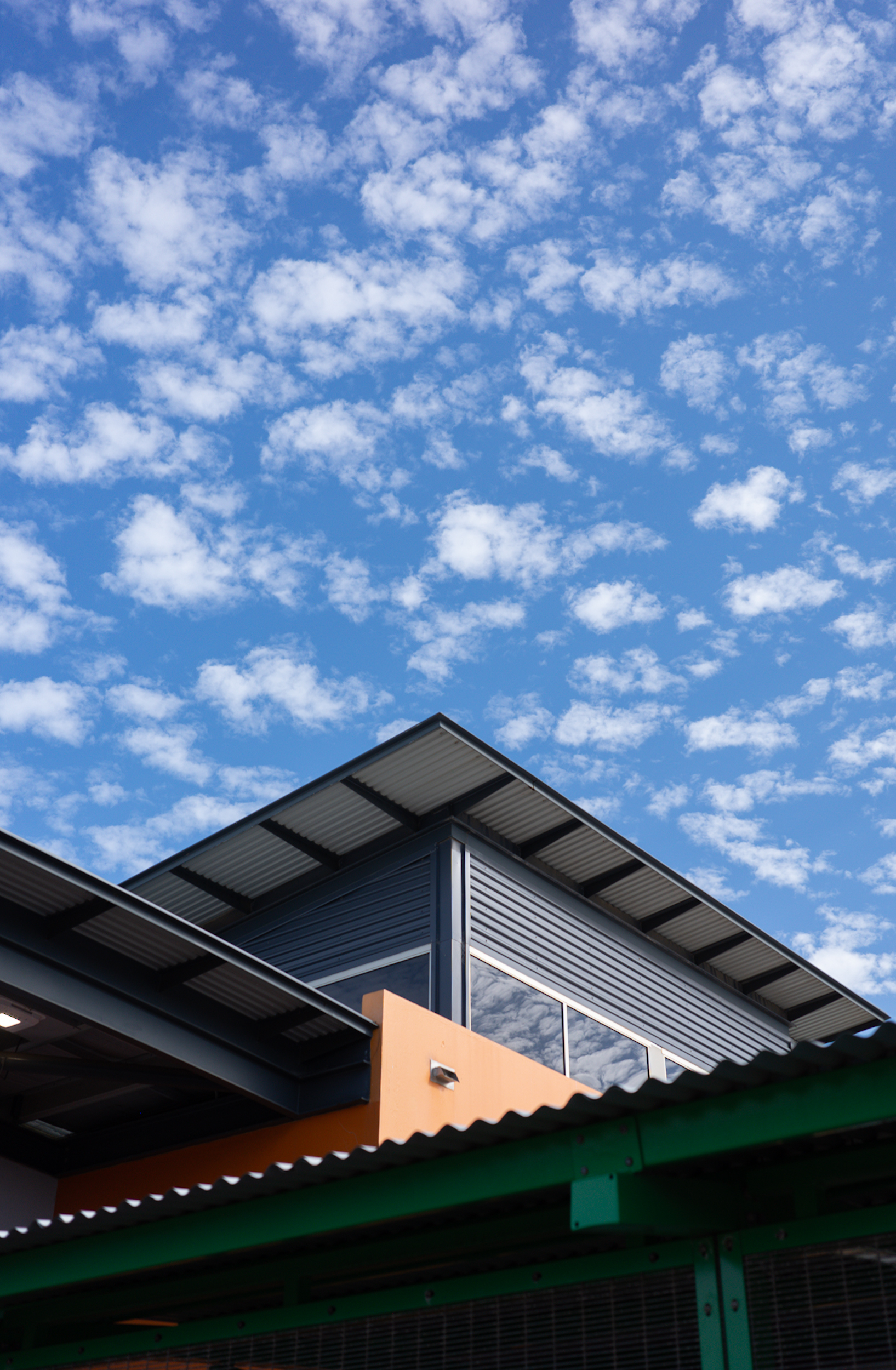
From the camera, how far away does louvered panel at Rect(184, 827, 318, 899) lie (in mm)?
14805

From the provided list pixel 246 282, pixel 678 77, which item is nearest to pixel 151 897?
pixel 678 77

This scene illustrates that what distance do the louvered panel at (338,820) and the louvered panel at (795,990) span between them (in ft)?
23.4

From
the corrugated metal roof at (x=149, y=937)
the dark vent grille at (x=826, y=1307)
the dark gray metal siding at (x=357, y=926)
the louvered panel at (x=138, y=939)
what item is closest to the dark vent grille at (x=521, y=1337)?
the dark vent grille at (x=826, y=1307)

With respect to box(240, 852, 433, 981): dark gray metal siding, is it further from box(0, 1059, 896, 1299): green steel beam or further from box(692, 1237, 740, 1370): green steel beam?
→ box(692, 1237, 740, 1370): green steel beam

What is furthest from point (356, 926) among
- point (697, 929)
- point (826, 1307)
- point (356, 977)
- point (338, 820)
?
point (826, 1307)

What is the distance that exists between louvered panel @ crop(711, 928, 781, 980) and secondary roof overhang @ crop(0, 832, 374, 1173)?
8063 millimetres

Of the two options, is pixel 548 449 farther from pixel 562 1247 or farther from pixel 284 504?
pixel 562 1247

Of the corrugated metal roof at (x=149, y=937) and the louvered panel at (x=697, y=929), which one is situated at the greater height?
the louvered panel at (x=697, y=929)

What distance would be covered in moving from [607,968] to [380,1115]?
5.54m

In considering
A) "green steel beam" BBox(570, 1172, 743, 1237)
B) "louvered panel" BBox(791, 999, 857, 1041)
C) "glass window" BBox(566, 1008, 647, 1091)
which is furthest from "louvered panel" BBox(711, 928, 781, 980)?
"green steel beam" BBox(570, 1172, 743, 1237)

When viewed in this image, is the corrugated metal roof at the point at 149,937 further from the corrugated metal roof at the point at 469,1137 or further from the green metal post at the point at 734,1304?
the green metal post at the point at 734,1304

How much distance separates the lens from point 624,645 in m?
Answer: 170

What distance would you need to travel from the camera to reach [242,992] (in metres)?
10.5

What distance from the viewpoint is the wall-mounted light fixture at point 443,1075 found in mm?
11211
